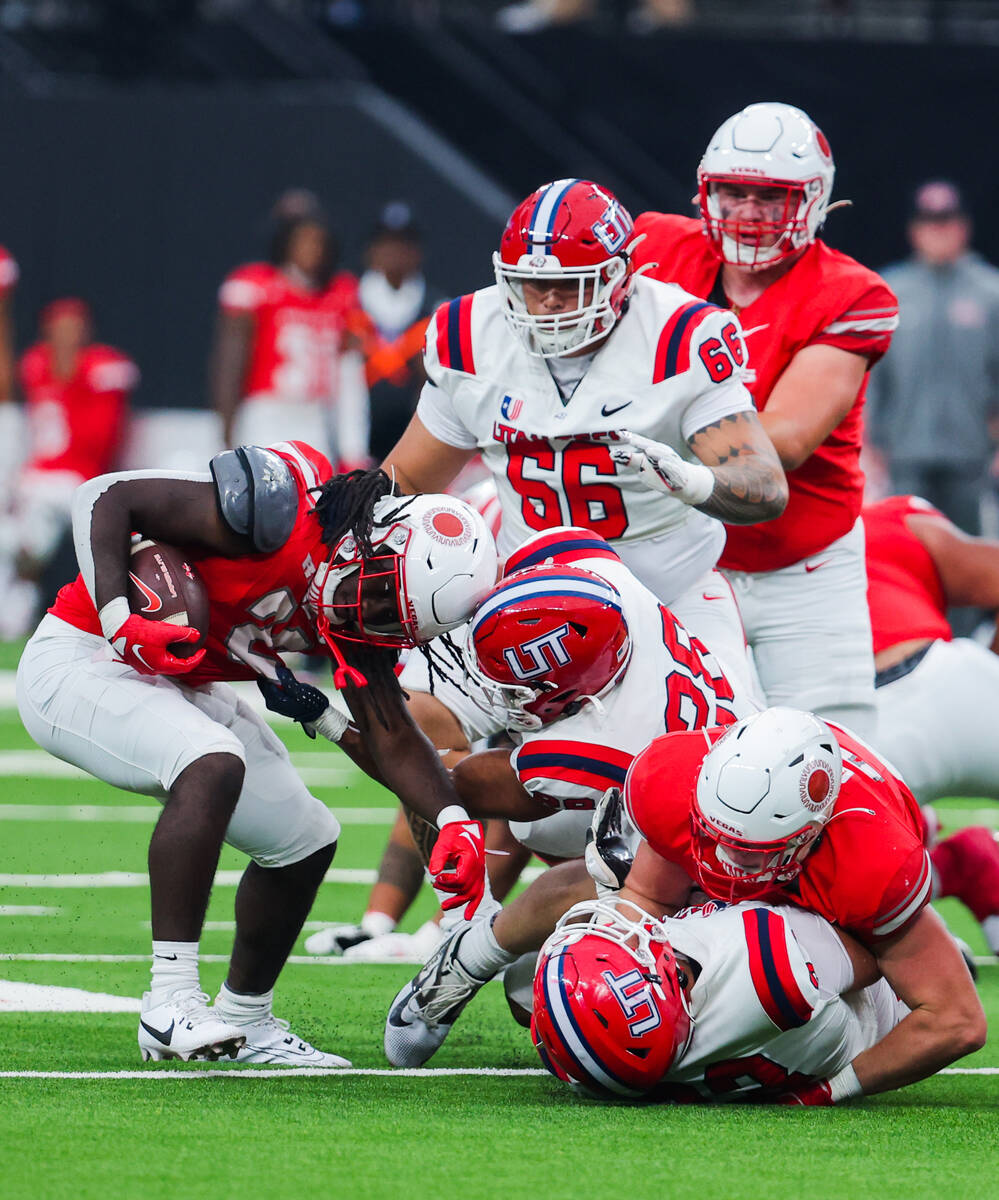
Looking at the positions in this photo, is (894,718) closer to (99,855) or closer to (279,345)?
(99,855)

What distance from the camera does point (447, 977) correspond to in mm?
3988

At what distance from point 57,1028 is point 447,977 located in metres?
0.81

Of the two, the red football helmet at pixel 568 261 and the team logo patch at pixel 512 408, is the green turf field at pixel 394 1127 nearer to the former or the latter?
the team logo patch at pixel 512 408

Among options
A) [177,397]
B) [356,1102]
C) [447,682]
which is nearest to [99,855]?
[447,682]

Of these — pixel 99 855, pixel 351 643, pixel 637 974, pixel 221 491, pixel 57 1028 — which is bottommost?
pixel 99 855

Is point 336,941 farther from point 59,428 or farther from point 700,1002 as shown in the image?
point 59,428

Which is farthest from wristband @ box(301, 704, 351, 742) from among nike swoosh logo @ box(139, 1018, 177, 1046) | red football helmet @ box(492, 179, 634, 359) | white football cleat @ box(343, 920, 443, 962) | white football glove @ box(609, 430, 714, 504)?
white football cleat @ box(343, 920, 443, 962)

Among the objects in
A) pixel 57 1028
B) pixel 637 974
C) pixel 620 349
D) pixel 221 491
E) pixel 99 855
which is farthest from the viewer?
pixel 99 855

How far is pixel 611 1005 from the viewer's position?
3.51m

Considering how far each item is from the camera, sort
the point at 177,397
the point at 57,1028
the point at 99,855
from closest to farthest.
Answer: the point at 57,1028 < the point at 99,855 < the point at 177,397

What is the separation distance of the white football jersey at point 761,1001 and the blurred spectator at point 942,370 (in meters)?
5.71

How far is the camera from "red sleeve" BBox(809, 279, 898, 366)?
16.3 feet

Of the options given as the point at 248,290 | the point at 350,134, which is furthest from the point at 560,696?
the point at 350,134

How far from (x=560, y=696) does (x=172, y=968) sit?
2.73ft
